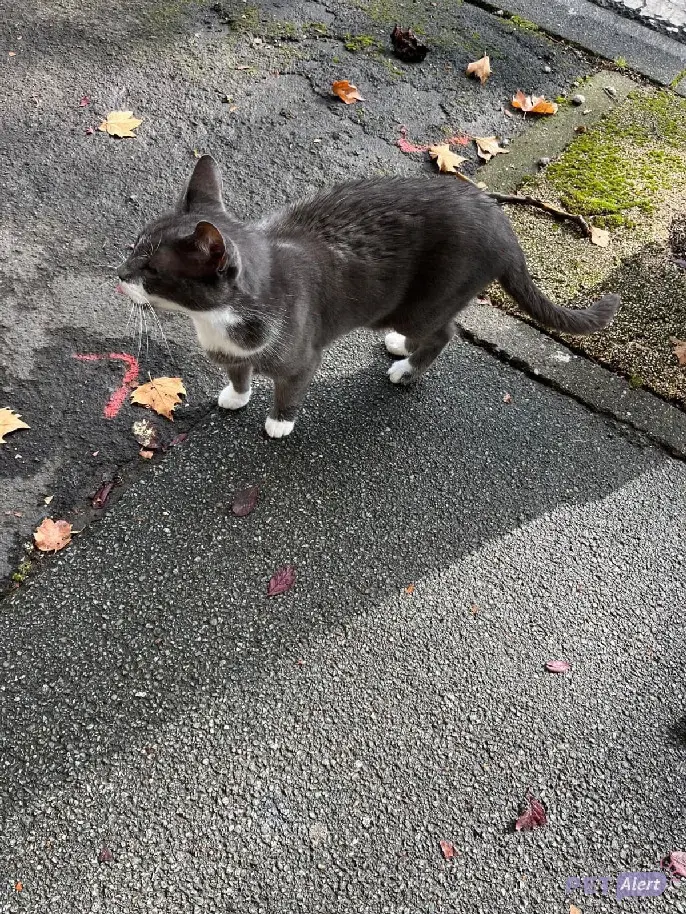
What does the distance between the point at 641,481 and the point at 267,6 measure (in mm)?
4214

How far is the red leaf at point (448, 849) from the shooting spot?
2.12 m

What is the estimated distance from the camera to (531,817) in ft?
7.25

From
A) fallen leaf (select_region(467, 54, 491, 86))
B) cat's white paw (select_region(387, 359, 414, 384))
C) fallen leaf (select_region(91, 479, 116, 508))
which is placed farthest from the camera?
fallen leaf (select_region(467, 54, 491, 86))

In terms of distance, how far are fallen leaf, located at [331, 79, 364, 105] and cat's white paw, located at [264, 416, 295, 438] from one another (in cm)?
263

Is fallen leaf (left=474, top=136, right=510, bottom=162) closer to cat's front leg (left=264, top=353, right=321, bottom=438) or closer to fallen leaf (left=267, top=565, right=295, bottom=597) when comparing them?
cat's front leg (left=264, top=353, right=321, bottom=438)

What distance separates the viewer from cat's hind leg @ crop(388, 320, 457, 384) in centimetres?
308

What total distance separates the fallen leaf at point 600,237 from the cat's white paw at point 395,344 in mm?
1460

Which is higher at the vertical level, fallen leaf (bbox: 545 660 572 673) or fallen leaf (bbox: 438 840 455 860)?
fallen leaf (bbox: 545 660 572 673)

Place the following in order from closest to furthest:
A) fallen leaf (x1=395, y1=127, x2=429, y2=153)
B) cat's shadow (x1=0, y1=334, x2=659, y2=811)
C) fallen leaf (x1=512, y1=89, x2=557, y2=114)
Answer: cat's shadow (x1=0, y1=334, x2=659, y2=811)
fallen leaf (x1=395, y1=127, x2=429, y2=153)
fallen leaf (x1=512, y1=89, x2=557, y2=114)

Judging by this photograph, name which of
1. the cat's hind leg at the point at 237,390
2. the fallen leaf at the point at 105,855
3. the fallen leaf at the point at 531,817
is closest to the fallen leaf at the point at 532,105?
the cat's hind leg at the point at 237,390

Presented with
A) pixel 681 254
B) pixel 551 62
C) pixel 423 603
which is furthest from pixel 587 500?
pixel 551 62

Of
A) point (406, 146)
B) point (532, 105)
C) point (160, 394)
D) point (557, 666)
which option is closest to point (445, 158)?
point (406, 146)

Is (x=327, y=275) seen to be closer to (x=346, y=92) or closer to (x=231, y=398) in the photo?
(x=231, y=398)

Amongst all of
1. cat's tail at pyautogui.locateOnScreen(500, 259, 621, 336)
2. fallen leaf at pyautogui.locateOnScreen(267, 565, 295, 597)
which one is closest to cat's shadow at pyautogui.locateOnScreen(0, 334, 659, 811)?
fallen leaf at pyautogui.locateOnScreen(267, 565, 295, 597)
